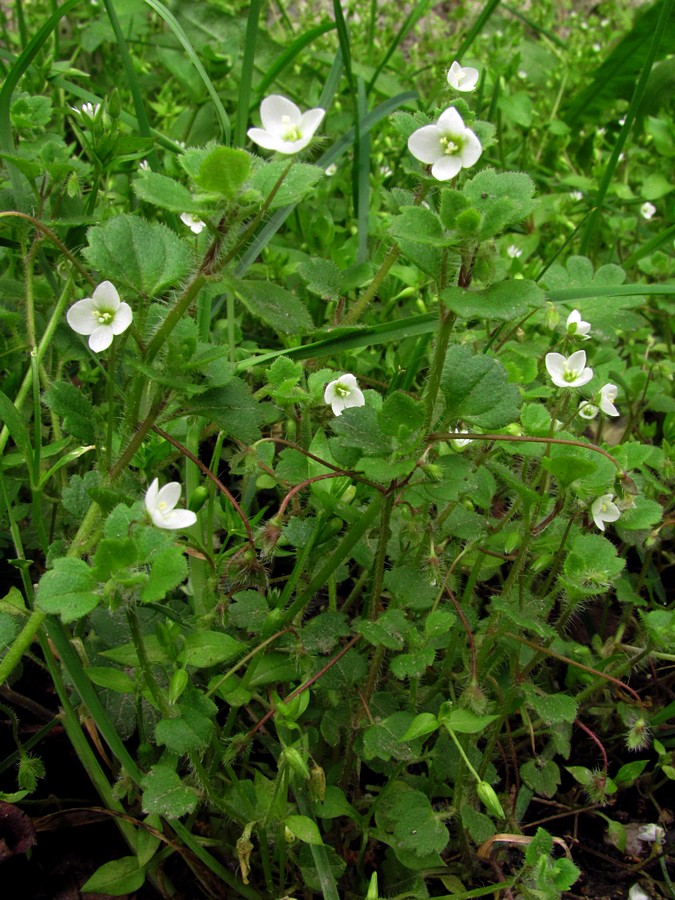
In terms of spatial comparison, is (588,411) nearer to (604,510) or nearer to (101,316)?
(604,510)

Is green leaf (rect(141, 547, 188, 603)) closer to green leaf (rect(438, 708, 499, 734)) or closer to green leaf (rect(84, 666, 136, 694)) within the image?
green leaf (rect(84, 666, 136, 694))

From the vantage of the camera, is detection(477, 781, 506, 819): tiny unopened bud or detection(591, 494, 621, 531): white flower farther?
detection(591, 494, 621, 531): white flower

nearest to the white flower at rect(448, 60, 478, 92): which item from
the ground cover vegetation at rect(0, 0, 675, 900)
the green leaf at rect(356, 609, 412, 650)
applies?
the ground cover vegetation at rect(0, 0, 675, 900)

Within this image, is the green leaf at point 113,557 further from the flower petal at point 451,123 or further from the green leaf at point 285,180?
the flower petal at point 451,123

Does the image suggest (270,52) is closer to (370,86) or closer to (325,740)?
(370,86)

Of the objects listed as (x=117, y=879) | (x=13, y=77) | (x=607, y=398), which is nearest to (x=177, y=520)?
(x=117, y=879)

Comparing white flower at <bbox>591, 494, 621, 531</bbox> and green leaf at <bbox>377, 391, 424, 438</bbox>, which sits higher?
green leaf at <bbox>377, 391, 424, 438</bbox>

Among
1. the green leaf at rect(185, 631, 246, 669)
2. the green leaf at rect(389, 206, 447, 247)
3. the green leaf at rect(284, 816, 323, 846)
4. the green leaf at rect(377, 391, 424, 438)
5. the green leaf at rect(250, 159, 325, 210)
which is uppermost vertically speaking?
the green leaf at rect(250, 159, 325, 210)
